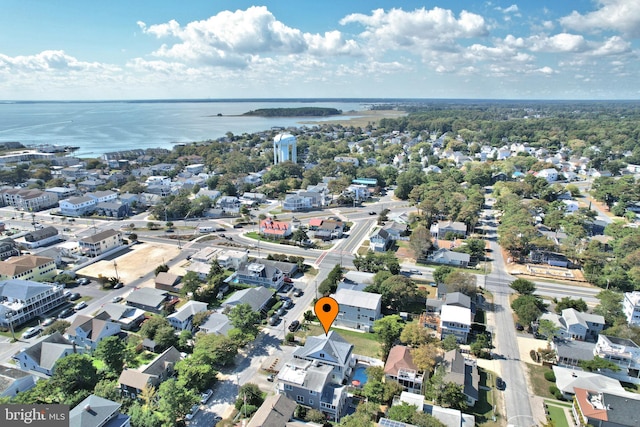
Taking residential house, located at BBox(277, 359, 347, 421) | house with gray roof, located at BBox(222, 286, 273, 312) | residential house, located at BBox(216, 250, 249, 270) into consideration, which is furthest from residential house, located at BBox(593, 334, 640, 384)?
residential house, located at BBox(216, 250, 249, 270)

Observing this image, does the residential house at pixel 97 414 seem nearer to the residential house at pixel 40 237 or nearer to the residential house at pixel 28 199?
the residential house at pixel 40 237

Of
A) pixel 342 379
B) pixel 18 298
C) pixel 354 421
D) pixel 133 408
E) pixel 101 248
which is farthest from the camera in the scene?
pixel 101 248

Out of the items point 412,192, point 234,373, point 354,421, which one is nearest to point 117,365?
point 234,373

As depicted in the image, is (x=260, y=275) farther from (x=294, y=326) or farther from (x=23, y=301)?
(x=23, y=301)

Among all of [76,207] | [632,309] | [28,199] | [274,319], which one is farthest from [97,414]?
[28,199]

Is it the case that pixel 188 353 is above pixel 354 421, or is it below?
below

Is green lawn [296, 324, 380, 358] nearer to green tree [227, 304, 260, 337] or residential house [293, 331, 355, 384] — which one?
residential house [293, 331, 355, 384]

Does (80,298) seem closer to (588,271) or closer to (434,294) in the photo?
(434,294)
